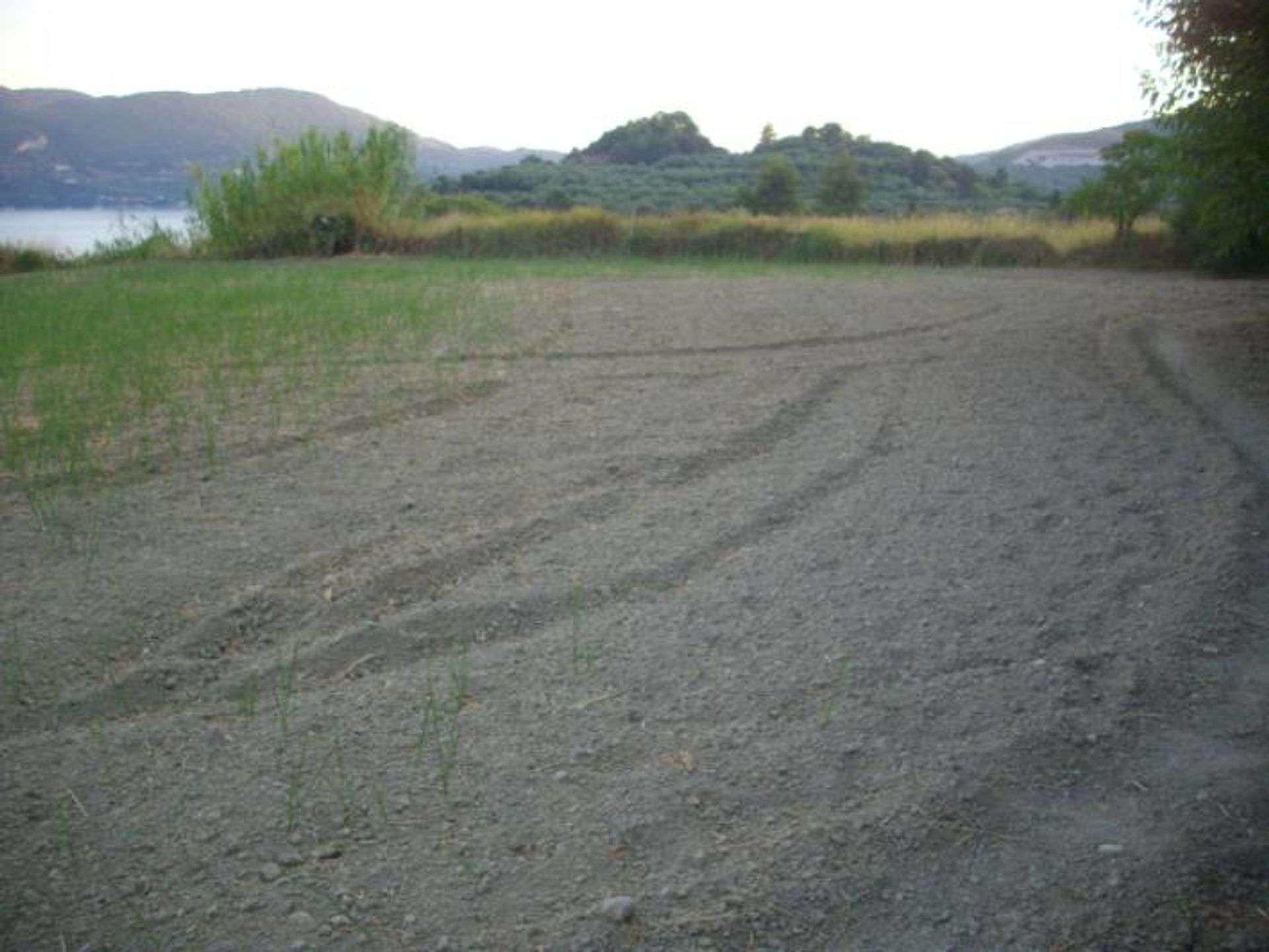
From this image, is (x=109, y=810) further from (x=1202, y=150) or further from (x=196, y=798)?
(x=1202, y=150)

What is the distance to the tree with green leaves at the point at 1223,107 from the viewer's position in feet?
24.3

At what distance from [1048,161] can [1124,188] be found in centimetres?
3979

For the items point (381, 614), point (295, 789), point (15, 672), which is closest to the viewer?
point (295, 789)

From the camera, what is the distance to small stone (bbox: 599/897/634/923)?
232cm

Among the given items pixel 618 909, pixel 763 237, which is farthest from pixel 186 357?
pixel 763 237

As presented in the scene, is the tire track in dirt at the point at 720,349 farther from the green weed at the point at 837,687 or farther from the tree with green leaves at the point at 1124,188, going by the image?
the tree with green leaves at the point at 1124,188

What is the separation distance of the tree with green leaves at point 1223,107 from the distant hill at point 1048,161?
38.6 meters

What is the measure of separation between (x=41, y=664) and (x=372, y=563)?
1196 millimetres

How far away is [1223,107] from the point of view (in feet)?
26.7

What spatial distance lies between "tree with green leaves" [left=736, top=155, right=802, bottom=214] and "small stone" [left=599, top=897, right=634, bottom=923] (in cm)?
3312

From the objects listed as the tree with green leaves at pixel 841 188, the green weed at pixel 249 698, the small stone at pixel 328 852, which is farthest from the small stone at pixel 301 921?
the tree with green leaves at pixel 841 188

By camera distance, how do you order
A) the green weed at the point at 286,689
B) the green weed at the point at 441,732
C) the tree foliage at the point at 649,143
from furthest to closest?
the tree foliage at the point at 649,143 → the green weed at the point at 286,689 → the green weed at the point at 441,732

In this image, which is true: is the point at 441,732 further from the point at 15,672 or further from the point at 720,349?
the point at 720,349

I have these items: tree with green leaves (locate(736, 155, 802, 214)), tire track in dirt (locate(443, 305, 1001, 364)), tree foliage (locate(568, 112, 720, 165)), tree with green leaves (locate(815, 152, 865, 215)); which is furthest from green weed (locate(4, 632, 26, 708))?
tree foliage (locate(568, 112, 720, 165))
